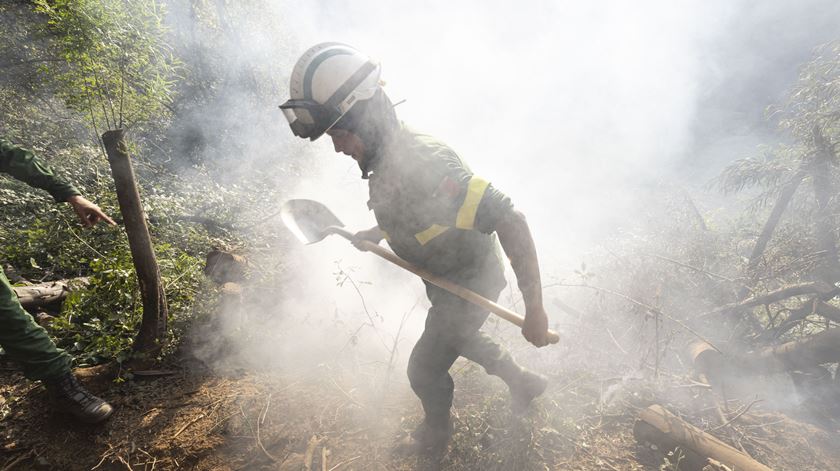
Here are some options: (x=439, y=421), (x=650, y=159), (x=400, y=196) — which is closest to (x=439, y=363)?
(x=439, y=421)

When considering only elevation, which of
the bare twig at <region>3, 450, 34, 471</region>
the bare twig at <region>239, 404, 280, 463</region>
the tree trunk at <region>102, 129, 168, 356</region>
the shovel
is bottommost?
the bare twig at <region>3, 450, 34, 471</region>

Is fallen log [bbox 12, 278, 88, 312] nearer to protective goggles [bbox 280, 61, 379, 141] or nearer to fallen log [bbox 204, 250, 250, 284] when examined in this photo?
fallen log [bbox 204, 250, 250, 284]

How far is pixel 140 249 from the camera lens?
8.54ft

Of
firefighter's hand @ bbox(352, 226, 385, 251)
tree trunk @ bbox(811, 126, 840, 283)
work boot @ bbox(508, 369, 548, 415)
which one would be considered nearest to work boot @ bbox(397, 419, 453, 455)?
work boot @ bbox(508, 369, 548, 415)

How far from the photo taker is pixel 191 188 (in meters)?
6.24

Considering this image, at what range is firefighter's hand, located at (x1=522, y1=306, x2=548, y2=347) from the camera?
172 cm

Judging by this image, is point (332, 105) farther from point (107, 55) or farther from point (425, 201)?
point (107, 55)

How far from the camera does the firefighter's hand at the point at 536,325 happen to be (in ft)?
5.64

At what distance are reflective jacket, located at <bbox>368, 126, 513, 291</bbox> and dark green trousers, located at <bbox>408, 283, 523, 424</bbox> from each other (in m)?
0.16

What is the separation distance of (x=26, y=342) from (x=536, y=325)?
300cm

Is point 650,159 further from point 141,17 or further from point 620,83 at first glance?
point 141,17

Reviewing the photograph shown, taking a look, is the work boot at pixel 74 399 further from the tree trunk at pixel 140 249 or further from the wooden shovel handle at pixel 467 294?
the wooden shovel handle at pixel 467 294

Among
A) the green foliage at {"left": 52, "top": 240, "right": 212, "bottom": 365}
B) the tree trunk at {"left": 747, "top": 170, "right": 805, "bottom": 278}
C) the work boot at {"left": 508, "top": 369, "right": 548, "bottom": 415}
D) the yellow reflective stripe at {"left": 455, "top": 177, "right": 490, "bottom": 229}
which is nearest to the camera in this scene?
the yellow reflective stripe at {"left": 455, "top": 177, "right": 490, "bottom": 229}

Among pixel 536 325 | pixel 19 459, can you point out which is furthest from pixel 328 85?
pixel 19 459
